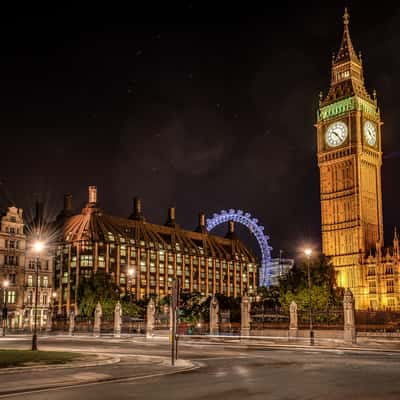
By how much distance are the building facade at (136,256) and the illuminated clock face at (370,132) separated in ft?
203

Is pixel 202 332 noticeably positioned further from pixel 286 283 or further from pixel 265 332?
pixel 286 283

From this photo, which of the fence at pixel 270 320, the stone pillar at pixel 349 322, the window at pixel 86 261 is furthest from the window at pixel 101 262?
the stone pillar at pixel 349 322

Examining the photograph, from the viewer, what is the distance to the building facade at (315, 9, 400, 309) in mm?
117500

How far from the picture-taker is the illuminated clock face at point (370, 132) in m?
124

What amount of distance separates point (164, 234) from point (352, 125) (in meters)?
78.9

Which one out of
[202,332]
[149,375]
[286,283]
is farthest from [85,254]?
[149,375]

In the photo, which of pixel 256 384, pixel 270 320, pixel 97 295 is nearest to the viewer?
pixel 256 384

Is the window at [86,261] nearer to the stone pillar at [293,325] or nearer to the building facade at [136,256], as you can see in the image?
the building facade at [136,256]

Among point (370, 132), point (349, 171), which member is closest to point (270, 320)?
point (349, 171)

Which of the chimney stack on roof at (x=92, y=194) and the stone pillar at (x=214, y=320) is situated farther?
the chimney stack on roof at (x=92, y=194)

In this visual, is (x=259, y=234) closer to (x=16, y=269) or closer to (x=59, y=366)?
(x=16, y=269)

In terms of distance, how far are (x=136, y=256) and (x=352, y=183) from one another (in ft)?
227

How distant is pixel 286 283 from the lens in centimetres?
8656

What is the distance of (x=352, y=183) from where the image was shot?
12244 cm
